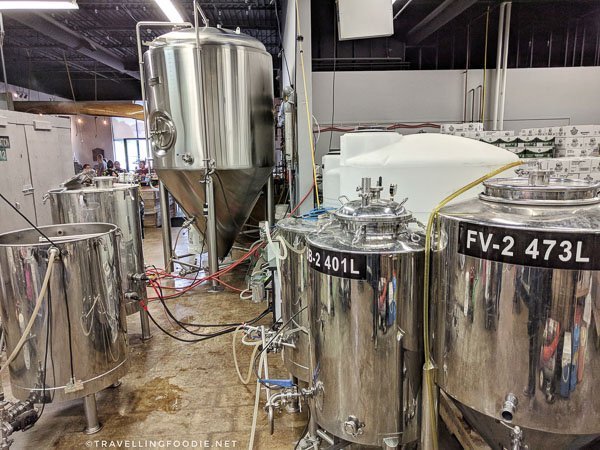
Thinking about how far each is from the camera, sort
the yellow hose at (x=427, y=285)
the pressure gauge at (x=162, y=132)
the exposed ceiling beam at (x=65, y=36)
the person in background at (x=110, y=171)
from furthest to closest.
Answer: the person in background at (x=110, y=171) < the exposed ceiling beam at (x=65, y=36) < the pressure gauge at (x=162, y=132) < the yellow hose at (x=427, y=285)

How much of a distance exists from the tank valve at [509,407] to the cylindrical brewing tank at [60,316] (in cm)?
157

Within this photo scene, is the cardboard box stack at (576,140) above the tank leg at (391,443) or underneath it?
above

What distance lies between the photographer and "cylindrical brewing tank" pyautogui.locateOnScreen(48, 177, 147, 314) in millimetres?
2520

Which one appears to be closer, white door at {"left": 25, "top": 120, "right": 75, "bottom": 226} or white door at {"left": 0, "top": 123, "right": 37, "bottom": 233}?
white door at {"left": 0, "top": 123, "right": 37, "bottom": 233}

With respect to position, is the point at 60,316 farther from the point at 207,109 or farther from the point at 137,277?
the point at 207,109

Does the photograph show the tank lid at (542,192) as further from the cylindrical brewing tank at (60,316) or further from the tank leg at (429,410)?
the cylindrical brewing tank at (60,316)

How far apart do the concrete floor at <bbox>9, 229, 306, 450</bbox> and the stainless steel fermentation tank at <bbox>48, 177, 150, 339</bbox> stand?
15.8 inches

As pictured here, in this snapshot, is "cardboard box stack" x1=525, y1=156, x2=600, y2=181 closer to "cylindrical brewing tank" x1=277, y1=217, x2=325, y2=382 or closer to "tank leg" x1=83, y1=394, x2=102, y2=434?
"cylindrical brewing tank" x1=277, y1=217, x2=325, y2=382

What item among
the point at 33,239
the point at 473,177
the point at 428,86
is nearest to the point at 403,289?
the point at 473,177

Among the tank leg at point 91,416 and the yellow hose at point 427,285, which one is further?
the tank leg at point 91,416

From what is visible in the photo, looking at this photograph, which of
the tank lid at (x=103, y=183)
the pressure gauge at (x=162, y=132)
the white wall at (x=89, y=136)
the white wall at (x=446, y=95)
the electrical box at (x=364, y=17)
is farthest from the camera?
the white wall at (x=89, y=136)

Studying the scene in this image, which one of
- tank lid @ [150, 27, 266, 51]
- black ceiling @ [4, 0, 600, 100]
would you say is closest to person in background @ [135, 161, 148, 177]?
black ceiling @ [4, 0, 600, 100]

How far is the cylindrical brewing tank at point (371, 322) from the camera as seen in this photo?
1099mm

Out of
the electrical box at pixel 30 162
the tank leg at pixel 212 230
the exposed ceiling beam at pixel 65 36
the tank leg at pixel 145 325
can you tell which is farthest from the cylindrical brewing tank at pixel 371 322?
the exposed ceiling beam at pixel 65 36
